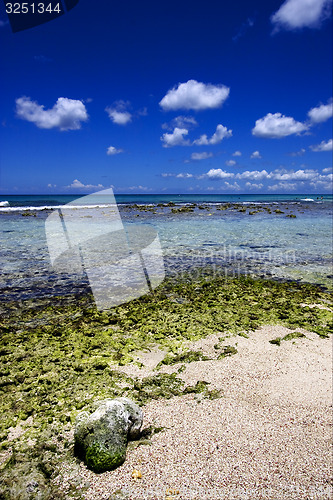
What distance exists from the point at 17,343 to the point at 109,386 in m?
2.41

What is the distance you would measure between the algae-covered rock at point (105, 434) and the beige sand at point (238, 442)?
13 centimetres

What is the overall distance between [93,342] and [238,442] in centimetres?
335

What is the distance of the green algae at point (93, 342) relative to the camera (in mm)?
3579

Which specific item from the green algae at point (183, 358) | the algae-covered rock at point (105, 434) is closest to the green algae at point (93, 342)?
the green algae at point (183, 358)

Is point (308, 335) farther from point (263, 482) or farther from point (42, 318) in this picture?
point (42, 318)

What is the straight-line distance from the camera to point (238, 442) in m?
3.61

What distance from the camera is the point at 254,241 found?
1947 cm

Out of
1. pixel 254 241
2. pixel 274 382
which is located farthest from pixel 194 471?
pixel 254 241

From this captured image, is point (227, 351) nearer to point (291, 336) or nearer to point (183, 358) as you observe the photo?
point (183, 358)

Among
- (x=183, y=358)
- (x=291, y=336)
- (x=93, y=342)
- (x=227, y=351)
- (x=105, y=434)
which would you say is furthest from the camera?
(x=291, y=336)

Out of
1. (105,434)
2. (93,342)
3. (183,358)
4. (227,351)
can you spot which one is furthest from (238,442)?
(93,342)

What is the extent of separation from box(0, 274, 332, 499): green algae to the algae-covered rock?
10.5 inches

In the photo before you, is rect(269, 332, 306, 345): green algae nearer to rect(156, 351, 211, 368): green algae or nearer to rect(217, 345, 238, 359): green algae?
rect(217, 345, 238, 359): green algae

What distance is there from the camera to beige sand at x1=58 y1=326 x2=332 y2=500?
10.0 ft
